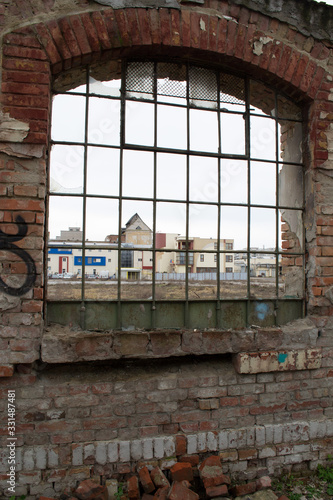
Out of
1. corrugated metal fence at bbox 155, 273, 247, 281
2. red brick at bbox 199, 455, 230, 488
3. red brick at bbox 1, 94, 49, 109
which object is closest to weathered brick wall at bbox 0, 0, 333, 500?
red brick at bbox 1, 94, 49, 109

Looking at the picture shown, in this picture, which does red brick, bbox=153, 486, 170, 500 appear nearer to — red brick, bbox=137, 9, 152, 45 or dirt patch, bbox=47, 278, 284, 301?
dirt patch, bbox=47, 278, 284, 301

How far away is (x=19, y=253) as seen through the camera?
2.29m

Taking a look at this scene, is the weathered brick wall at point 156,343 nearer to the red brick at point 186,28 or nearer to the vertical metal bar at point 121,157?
the red brick at point 186,28

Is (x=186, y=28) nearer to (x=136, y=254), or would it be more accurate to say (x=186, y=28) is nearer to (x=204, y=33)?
(x=204, y=33)

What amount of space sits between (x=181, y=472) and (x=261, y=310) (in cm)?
149

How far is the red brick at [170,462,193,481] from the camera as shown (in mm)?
2332

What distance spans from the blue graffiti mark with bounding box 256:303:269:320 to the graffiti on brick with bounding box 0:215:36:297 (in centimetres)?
199

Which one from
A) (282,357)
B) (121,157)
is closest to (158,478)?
(282,357)

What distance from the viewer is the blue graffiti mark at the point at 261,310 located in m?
2.86

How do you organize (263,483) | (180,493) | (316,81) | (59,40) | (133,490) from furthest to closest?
(316,81), (263,483), (59,40), (133,490), (180,493)

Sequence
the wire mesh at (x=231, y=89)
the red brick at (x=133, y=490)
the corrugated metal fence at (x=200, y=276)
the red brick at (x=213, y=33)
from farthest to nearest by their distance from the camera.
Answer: the wire mesh at (x=231, y=89) < the corrugated metal fence at (x=200, y=276) < the red brick at (x=213, y=33) < the red brick at (x=133, y=490)

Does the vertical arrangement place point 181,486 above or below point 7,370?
below

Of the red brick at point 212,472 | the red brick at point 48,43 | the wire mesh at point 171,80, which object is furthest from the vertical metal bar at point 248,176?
the red brick at point 48,43

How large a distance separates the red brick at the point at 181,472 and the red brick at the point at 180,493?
0.15m
